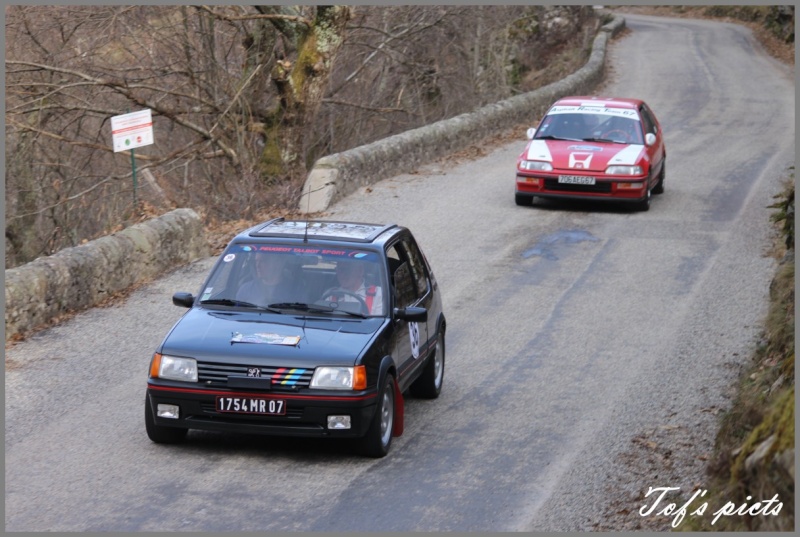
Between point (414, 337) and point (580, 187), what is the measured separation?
32.2 feet

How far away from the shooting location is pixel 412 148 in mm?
22078

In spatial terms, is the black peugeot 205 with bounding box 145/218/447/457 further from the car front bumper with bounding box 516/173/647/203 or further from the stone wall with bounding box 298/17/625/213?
the car front bumper with bounding box 516/173/647/203

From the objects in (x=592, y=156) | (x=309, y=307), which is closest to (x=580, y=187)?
(x=592, y=156)

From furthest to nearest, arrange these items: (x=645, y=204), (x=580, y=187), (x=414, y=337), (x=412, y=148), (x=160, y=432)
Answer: (x=412, y=148) → (x=645, y=204) → (x=580, y=187) → (x=414, y=337) → (x=160, y=432)

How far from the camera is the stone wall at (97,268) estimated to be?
36.9ft

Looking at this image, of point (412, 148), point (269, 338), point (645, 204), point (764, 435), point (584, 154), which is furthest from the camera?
point (412, 148)

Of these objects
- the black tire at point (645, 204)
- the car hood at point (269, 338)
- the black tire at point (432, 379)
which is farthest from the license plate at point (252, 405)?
the black tire at point (645, 204)

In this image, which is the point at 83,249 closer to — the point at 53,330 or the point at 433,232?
the point at 53,330

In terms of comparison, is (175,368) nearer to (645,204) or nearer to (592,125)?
(645,204)

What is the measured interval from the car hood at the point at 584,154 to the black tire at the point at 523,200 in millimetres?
625

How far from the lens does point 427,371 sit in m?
9.77

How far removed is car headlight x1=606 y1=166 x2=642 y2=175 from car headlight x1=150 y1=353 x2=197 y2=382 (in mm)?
11782

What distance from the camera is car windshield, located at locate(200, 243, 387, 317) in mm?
8570

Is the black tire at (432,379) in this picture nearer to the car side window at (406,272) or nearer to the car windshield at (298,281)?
the car side window at (406,272)
